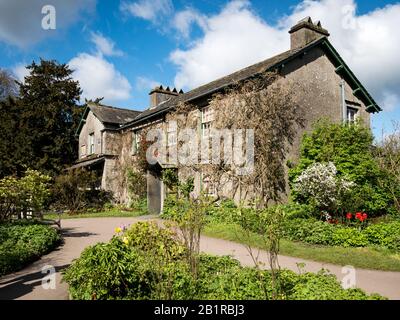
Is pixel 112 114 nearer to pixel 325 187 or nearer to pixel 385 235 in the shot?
pixel 325 187

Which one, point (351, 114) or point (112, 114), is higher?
point (112, 114)

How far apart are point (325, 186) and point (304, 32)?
908 centimetres

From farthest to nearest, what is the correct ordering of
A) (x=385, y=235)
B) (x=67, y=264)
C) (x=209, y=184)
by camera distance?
(x=209, y=184) → (x=385, y=235) → (x=67, y=264)

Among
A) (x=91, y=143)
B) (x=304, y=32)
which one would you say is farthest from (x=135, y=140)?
(x=304, y=32)

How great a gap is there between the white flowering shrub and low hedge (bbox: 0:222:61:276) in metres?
9.59

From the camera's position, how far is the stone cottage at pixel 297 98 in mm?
17766

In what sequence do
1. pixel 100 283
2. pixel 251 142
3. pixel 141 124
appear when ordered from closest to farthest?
pixel 100 283 → pixel 251 142 → pixel 141 124

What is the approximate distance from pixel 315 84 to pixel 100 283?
52.9 ft

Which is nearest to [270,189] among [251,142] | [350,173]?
[251,142]

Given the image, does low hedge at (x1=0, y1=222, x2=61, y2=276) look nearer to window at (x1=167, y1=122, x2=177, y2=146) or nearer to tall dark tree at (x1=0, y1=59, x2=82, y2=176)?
window at (x1=167, y1=122, x2=177, y2=146)

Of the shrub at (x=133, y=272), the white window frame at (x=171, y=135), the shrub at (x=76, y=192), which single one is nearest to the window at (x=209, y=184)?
the white window frame at (x=171, y=135)

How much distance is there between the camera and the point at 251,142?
15906 millimetres

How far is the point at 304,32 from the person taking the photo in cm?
1842
